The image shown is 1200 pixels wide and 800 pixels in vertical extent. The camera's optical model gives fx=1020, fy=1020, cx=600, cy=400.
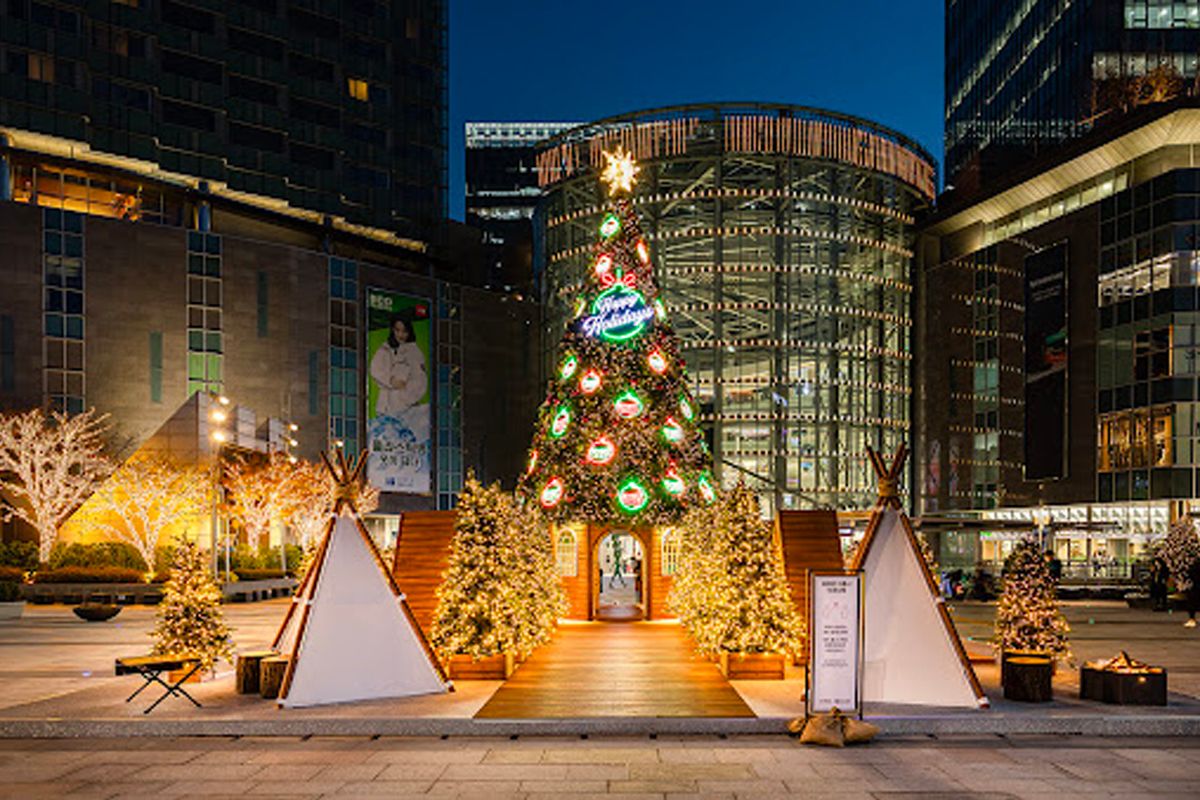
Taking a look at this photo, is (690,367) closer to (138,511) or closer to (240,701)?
(138,511)

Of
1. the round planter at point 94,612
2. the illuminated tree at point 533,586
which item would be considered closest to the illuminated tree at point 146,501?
the round planter at point 94,612

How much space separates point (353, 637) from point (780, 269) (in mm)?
52790

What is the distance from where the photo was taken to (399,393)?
69.3 metres

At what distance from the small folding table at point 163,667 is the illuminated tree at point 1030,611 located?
39.0 ft

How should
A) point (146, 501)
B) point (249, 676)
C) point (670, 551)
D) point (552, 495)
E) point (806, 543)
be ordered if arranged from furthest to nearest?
1. point (146, 501)
2. point (670, 551)
3. point (552, 495)
4. point (806, 543)
5. point (249, 676)

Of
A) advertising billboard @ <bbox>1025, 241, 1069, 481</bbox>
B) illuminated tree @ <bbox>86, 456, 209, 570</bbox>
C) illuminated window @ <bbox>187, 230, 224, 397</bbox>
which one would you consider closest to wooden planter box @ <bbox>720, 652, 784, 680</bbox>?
illuminated tree @ <bbox>86, 456, 209, 570</bbox>

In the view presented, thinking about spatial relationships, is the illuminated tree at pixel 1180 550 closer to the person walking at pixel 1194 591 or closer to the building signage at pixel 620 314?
the person walking at pixel 1194 591

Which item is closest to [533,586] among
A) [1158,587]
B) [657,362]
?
[657,362]

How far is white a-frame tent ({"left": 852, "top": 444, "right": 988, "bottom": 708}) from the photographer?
1384cm

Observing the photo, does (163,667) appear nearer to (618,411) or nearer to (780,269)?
(618,411)

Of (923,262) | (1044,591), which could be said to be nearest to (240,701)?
(1044,591)

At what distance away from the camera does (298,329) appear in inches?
2520

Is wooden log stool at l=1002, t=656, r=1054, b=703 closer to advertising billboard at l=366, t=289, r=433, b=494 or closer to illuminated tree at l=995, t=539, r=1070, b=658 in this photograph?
illuminated tree at l=995, t=539, r=1070, b=658

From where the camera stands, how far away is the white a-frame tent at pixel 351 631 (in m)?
14.1
